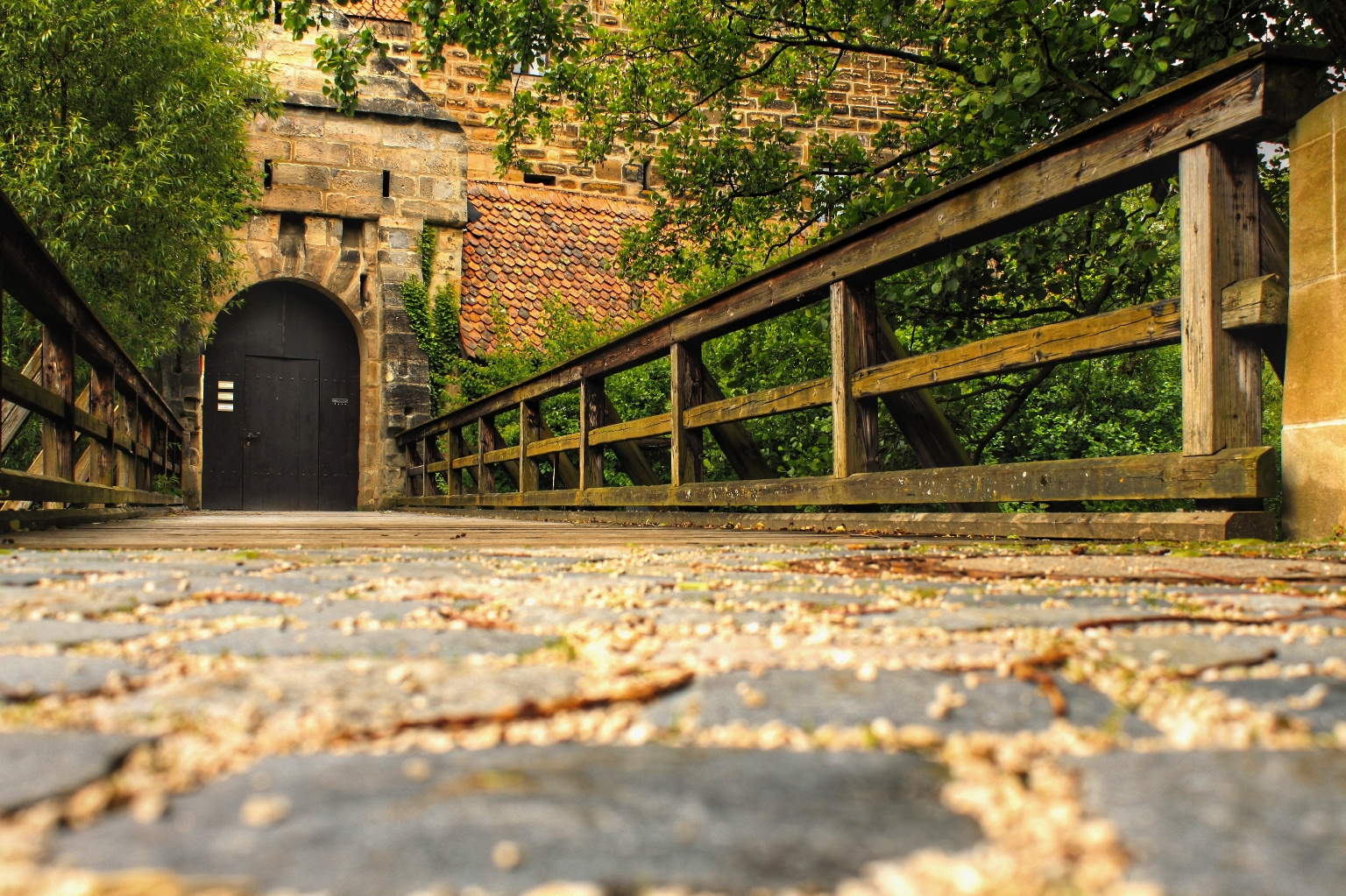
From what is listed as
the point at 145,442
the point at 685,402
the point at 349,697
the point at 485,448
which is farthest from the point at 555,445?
the point at 349,697

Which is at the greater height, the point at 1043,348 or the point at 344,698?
the point at 1043,348

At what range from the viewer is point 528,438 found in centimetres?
793

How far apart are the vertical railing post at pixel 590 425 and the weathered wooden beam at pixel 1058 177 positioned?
1354 mm

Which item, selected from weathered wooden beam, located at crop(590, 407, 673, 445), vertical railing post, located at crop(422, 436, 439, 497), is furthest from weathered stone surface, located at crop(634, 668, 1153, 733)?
vertical railing post, located at crop(422, 436, 439, 497)

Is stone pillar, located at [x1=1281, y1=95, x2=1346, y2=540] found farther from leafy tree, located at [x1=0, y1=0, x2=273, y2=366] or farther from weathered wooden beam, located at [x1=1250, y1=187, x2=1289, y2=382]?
leafy tree, located at [x1=0, y1=0, x2=273, y2=366]

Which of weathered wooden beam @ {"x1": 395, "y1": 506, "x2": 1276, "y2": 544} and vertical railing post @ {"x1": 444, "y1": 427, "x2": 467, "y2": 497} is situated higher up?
vertical railing post @ {"x1": 444, "y1": 427, "x2": 467, "y2": 497}

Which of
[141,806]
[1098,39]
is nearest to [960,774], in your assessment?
[141,806]

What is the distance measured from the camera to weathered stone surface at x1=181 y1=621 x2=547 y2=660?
4.02ft

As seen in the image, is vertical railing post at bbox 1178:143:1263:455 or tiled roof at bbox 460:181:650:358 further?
tiled roof at bbox 460:181:650:358

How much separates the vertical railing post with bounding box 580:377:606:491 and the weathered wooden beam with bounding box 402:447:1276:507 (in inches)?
46.6

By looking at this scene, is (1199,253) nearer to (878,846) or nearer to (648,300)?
(878,846)

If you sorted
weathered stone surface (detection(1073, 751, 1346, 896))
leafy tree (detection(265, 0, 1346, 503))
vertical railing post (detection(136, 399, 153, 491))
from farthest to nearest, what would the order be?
vertical railing post (detection(136, 399, 153, 491)), leafy tree (detection(265, 0, 1346, 503)), weathered stone surface (detection(1073, 751, 1346, 896))

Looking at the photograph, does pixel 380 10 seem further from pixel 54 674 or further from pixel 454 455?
pixel 54 674

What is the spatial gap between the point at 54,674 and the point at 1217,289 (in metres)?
2.76
